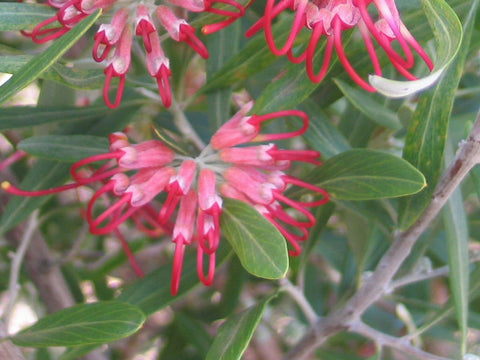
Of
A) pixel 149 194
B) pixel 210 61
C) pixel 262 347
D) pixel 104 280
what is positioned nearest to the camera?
pixel 149 194

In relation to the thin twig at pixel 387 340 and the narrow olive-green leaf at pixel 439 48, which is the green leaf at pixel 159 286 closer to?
the thin twig at pixel 387 340

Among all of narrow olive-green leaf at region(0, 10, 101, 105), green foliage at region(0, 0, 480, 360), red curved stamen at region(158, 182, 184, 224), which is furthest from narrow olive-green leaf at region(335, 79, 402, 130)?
narrow olive-green leaf at region(0, 10, 101, 105)

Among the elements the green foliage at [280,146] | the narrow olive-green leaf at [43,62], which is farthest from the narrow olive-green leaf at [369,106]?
the narrow olive-green leaf at [43,62]

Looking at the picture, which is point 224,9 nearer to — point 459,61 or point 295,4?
point 295,4

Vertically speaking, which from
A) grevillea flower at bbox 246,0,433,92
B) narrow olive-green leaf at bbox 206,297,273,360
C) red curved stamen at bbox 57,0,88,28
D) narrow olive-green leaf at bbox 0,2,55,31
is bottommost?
narrow olive-green leaf at bbox 206,297,273,360

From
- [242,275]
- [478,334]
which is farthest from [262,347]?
[478,334]

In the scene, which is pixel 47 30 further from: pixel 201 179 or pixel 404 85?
pixel 404 85

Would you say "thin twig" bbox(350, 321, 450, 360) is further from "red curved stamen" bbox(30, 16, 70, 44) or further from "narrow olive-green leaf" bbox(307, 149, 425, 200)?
"red curved stamen" bbox(30, 16, 70, 44)
